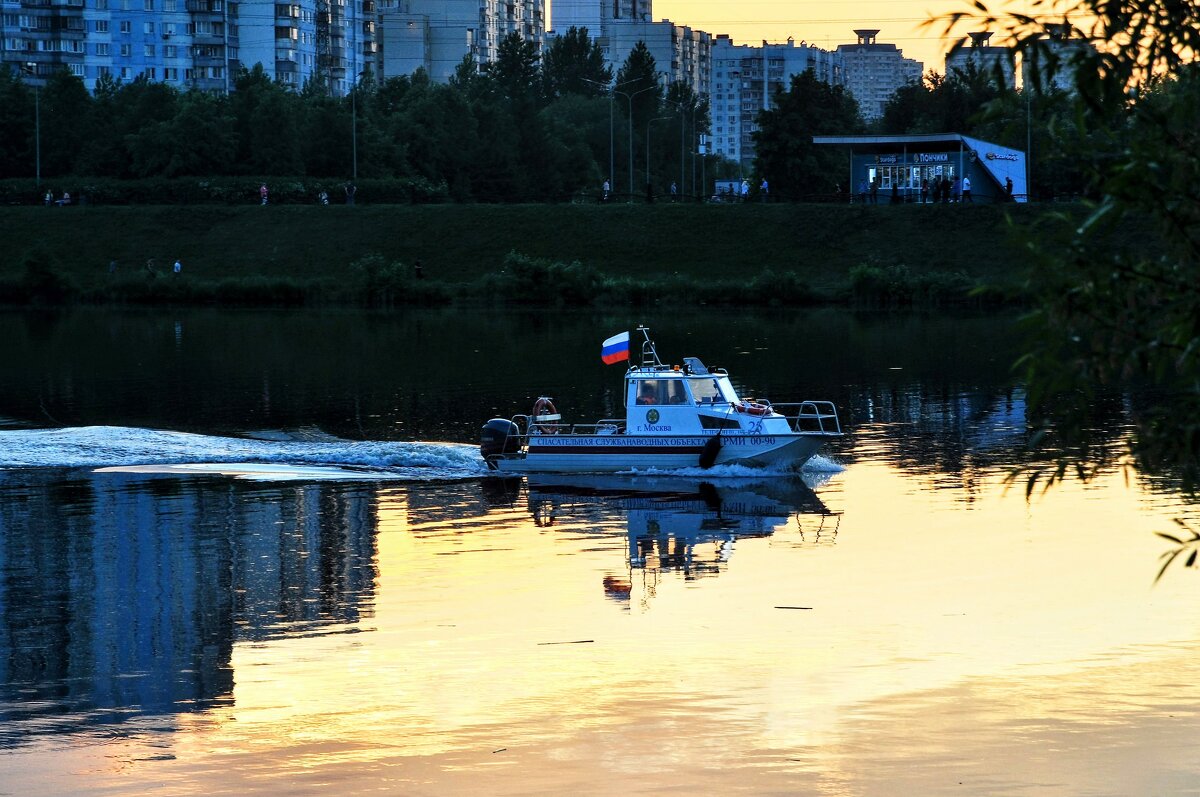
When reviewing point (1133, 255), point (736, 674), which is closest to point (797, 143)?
point (736, 674)

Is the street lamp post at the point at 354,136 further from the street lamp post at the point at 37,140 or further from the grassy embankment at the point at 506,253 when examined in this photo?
the street lamp post at the point at 37,140

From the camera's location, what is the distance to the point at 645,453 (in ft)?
138

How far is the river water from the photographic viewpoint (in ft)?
62.3

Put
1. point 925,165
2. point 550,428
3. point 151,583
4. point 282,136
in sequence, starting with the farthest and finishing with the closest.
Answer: point 282,136 < point 925,165 < point 550,428 < point 151,583

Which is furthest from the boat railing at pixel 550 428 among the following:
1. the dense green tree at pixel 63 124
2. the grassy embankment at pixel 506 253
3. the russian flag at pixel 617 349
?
the dense green tree at pixel 63 124

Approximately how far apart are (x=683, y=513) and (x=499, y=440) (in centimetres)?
691

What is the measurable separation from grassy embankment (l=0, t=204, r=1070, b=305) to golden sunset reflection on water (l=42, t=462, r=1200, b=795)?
68.3m

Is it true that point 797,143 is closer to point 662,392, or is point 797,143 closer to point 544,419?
point 544,419

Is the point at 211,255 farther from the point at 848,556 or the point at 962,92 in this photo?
the point at 848,556

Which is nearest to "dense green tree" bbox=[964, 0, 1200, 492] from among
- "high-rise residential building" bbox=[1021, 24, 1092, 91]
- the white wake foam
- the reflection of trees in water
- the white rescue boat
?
"high-rise residential building" bbox=[1021, 24, 1092, 91]

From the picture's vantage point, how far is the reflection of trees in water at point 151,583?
2220cm

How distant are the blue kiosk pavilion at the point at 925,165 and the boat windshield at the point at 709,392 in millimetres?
75100

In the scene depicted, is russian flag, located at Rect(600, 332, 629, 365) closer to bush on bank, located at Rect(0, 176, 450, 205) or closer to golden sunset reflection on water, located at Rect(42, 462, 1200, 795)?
golden sunset reflection on water, located at Rect(42, 462, 1200, 795)

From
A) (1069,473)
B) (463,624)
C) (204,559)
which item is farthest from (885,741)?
(1069,473)
